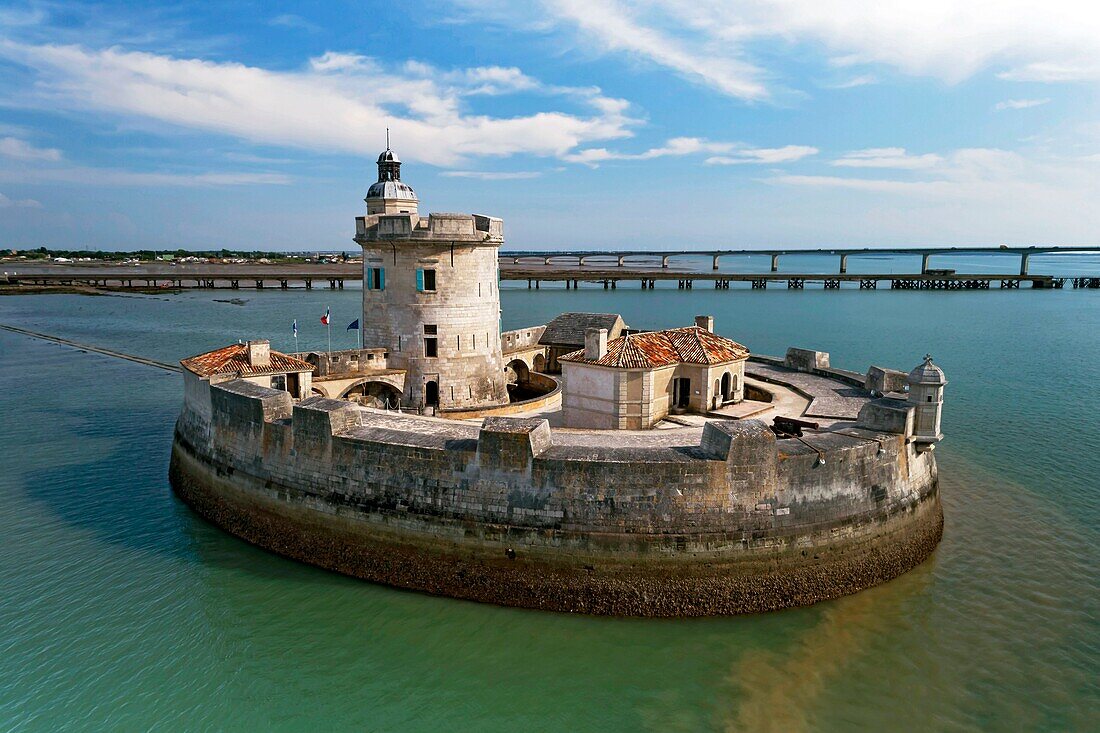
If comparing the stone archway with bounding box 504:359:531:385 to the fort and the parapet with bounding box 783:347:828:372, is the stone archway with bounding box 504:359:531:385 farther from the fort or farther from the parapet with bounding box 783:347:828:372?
the parapet with bounding box 783:347:828:372

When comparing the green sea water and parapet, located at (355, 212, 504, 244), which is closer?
the green sea water

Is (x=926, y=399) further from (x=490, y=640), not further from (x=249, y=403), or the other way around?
(x=249, y=403)

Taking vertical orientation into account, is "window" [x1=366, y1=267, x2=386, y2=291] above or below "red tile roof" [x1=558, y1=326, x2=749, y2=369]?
above

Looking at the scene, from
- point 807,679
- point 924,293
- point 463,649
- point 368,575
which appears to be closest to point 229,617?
point 368,575

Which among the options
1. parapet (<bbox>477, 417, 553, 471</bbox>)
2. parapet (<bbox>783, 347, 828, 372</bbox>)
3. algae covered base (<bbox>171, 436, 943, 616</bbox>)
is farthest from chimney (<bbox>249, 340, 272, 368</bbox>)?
parapet (<bbox>783, 347, 828, 372</bbox>)

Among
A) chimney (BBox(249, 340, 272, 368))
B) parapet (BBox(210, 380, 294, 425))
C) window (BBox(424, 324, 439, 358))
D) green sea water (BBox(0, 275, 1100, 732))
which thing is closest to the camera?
green sea water (BBox(0, 275, 1100, 732))

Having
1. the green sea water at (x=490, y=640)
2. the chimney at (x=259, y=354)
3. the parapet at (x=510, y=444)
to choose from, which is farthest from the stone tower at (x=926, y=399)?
the chimney at (x=259, y=354)

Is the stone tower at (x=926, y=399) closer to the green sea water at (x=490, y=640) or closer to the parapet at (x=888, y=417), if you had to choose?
the parapet at (x=888, y=417)
